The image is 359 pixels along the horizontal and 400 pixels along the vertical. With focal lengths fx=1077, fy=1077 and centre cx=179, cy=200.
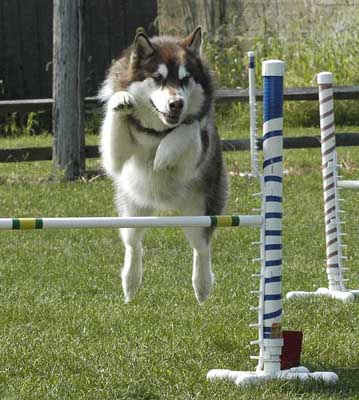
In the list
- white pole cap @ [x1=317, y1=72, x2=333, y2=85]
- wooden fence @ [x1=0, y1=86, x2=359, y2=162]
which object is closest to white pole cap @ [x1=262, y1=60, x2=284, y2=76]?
white pole cap @ [x1=317, y1=72, x2=333, y2=85]

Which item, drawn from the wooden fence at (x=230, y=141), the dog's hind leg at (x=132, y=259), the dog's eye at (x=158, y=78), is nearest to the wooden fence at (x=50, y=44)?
the wooden fence at (x=230, y=141)

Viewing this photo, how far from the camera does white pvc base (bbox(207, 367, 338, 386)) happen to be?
494 cm

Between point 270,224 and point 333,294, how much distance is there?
2.09 meters

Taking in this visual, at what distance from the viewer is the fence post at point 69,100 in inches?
464

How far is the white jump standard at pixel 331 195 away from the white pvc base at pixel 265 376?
5.44 feet

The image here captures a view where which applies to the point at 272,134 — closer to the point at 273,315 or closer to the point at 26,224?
the point at 273,315

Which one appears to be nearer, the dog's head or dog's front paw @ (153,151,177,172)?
dog's front paw @ (153,151,177,172)

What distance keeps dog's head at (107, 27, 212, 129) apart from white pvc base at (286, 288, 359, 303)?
4.78 feet

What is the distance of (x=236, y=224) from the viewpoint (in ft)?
16.1

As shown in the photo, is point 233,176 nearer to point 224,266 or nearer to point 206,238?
point 224,266

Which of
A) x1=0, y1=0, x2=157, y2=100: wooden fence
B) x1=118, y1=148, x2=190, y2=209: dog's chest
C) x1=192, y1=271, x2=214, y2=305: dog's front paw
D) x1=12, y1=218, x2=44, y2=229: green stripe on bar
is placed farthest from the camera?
x1=0, y1=0, x2=157, y2=100: wooden fence

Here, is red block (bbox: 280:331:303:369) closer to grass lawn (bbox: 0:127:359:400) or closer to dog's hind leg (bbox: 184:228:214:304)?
grass lawn (bbox: 0:127:359:400)

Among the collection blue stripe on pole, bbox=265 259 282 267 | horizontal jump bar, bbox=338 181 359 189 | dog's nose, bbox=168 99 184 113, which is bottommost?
blue stripe on pole, bbox=265 259 282 267

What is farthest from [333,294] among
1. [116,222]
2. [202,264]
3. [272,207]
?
[116,222]
